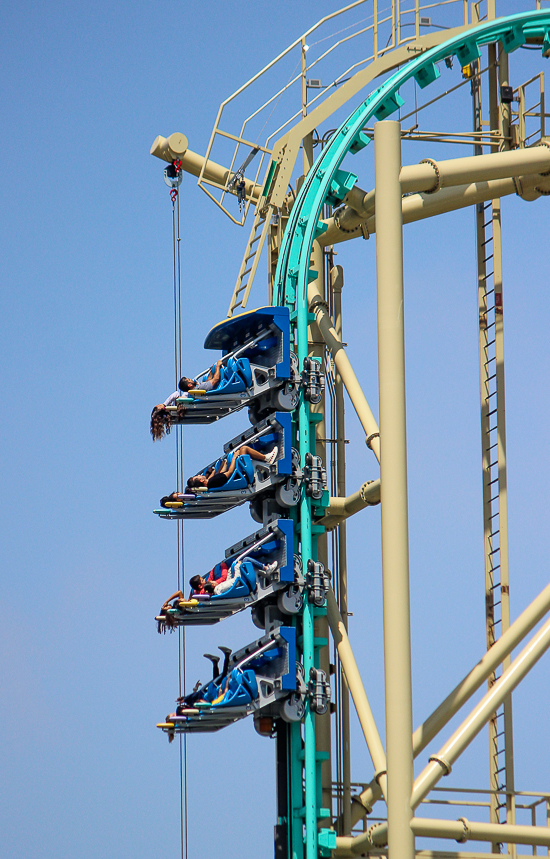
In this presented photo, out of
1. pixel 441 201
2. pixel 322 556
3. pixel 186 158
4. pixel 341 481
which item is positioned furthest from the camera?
pixel 186 158

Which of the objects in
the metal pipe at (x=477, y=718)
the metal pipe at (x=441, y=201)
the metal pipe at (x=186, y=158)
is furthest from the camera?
the metal pipe at (x=186, y=158)

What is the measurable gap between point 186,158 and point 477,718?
11.5m

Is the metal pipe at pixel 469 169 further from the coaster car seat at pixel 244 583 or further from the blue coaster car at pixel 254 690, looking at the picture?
the blue coaster car at pixel 254 690

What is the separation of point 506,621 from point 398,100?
7.94 m

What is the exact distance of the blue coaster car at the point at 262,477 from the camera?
2066 centimetres

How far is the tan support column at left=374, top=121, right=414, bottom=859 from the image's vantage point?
18.2m

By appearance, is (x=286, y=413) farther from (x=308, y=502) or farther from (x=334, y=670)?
(x=334, y=670)

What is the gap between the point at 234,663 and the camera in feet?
67.3

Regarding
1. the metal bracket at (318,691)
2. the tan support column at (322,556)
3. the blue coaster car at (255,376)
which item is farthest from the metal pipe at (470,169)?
the metal bracket at (318,691)

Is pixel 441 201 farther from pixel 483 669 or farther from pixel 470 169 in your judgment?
pixel 483 669

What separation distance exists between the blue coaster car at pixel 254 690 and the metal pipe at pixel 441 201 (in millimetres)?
6559

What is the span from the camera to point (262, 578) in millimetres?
20391

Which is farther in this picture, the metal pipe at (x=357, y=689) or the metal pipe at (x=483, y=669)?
the metal pipe at (x=357, y=689)

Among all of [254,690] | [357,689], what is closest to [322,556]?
[357,689]
